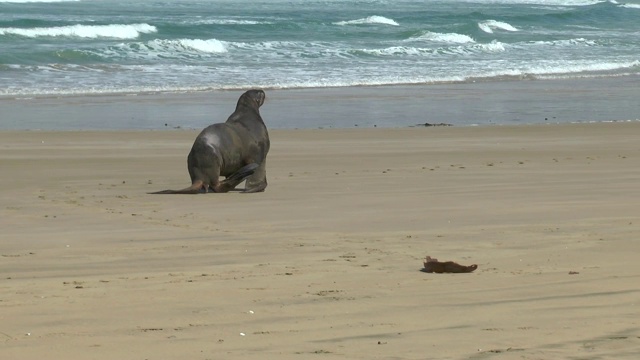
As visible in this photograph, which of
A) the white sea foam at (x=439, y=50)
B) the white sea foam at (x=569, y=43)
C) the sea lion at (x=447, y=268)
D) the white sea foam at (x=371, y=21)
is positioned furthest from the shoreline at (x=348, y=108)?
the white sea foam at (x=371, y=21)

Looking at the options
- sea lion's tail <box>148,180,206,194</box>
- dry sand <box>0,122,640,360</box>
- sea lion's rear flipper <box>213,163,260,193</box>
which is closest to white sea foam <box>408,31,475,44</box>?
dry sand <box>0,122,640,360</box>

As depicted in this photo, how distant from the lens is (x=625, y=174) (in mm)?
10172

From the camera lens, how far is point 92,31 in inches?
1471

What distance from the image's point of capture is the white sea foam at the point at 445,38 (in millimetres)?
37138

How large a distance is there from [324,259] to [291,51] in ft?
78.5

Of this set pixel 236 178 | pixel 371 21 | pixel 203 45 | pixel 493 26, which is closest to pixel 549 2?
pixel 493 26

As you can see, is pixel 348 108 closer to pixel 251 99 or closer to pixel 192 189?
pixel 251 99

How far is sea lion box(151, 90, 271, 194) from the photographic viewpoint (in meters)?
9.33

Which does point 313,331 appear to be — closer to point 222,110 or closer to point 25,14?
point 222,110

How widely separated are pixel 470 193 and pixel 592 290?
3.81 meters

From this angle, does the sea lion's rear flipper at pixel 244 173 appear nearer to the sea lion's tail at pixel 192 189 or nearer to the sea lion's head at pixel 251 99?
the sea lion's tail at pixel 192 189

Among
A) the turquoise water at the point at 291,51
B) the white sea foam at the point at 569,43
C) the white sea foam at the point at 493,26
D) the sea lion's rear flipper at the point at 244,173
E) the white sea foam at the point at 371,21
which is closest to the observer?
the sea lion's rear flipper at the point at 244,173

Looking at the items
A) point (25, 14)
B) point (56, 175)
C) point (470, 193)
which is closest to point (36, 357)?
point (470, 193)

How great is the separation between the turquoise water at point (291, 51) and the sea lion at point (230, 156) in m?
9.91
